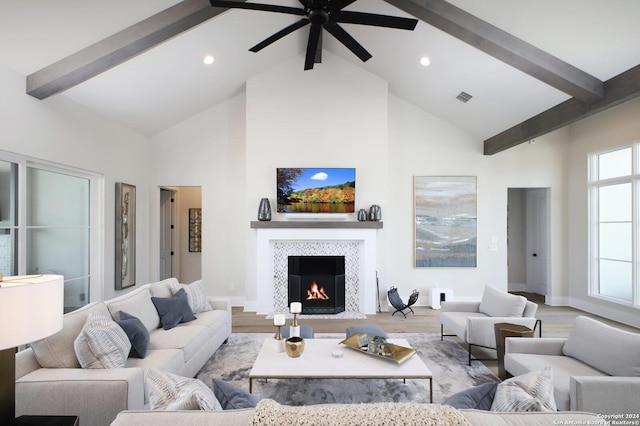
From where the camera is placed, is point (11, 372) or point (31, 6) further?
point (31, 6)

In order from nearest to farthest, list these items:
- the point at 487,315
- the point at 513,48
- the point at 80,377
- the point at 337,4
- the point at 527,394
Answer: the point at 527,394, the point at 80,377, the point at 337,4, the point at 513,48, the point at 487,315

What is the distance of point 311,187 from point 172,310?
278 centimetres

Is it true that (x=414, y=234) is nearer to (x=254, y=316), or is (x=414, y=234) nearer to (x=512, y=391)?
(x=254, y=316)

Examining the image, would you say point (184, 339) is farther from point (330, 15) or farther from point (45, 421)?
point (330, 15)

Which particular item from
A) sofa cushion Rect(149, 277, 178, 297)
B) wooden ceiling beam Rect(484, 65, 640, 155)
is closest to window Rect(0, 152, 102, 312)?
sofa cushion Rect(149, 277, 178, 297)

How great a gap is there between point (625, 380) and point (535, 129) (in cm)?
349

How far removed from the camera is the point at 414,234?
19.1 ft

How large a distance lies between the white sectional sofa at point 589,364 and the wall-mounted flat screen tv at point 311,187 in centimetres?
315

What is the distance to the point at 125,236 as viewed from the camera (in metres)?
5.07

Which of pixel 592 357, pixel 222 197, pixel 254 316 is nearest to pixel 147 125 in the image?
pixel 222 197

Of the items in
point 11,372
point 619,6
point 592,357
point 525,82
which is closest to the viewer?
point 11,372

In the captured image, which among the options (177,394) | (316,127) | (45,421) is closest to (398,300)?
(316,127)

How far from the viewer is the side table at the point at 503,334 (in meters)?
3.00

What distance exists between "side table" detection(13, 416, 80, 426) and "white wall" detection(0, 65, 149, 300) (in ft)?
8.66
